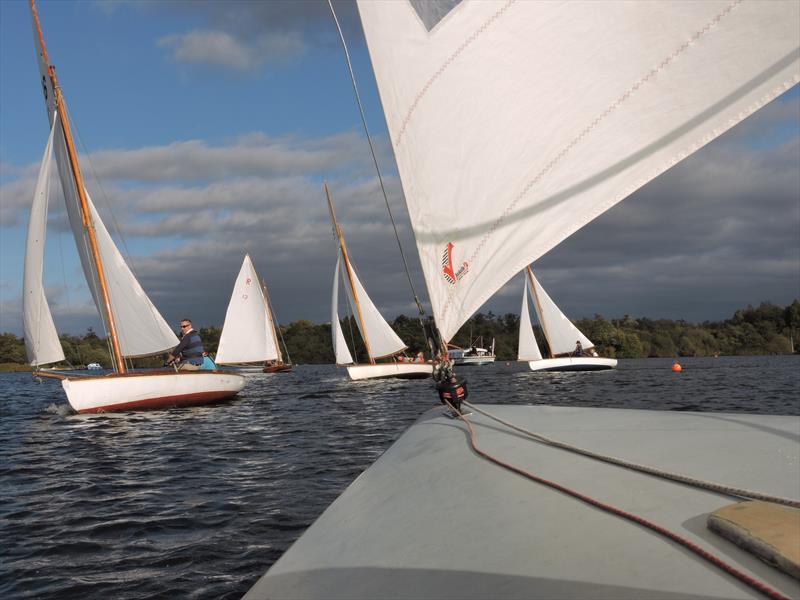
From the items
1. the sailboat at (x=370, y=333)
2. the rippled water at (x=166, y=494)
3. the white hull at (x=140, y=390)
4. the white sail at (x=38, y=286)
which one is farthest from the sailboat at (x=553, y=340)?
the white sail at (x=38, y=286)

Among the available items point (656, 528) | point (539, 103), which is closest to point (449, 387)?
point (539, 103)

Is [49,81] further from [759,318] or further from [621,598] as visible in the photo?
[759,318]

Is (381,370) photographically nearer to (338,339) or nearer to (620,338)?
(338,339)

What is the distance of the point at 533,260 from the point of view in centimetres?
342

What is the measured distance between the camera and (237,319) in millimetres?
49406

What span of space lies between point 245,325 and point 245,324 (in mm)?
103

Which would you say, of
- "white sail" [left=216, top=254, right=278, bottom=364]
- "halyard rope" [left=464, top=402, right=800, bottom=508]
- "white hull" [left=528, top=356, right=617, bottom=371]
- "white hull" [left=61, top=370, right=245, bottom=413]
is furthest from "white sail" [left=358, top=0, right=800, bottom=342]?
"white sail" [left=216, top=254, right=278, bottom=364]

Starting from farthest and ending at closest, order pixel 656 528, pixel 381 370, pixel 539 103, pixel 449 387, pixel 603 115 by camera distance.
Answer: pixel 381 370
pixel 449 387
pixel 539 103
pixel 603 115
pixel 656 528

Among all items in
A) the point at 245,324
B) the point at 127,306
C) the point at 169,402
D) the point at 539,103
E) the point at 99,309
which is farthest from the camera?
the point at 245,324

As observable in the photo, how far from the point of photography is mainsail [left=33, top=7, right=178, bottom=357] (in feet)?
76.5

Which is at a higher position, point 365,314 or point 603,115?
point 365,314

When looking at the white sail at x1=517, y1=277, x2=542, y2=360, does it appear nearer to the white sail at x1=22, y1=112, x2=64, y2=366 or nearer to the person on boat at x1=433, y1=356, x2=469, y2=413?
the white sail at x1=22, y1=112, x2=64, y2=366

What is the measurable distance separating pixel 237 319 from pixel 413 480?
157 feet

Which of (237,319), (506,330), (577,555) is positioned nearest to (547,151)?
(577,555)
